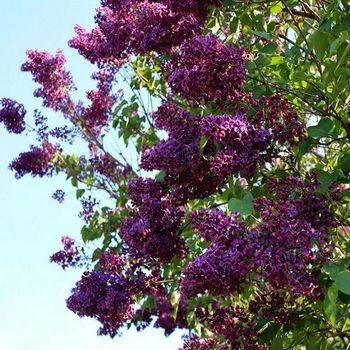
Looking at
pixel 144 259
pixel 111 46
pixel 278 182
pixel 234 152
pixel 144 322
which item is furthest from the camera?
pixel 144 322

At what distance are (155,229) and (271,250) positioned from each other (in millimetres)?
1178

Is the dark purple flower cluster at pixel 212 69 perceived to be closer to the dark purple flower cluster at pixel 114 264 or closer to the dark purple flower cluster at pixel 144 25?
the dark purple flower cluster at pixel 144 25

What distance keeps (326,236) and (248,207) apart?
35cm

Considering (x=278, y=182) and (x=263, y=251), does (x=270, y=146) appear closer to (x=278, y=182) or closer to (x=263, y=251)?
(x=278, y=182)

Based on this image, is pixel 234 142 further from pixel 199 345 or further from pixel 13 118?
pixel 13 118

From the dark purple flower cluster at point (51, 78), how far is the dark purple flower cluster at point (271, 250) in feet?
13.4

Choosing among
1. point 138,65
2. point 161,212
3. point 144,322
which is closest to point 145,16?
point 161,212

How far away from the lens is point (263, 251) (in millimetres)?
2357

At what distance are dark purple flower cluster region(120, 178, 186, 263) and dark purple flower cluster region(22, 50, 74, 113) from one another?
3.19 meters

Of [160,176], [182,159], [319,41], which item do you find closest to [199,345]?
[160,176]

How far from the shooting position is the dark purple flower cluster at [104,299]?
386 cm

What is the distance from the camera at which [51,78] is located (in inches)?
255

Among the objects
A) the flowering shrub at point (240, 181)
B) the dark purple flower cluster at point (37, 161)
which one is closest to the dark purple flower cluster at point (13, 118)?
the dark purple flower cluster at point (37, 161)

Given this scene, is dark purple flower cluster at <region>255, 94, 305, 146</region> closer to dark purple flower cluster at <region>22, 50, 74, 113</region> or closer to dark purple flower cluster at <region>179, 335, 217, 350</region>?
dark purple flower cluster at <region>179, 335, 217, 350</region>
